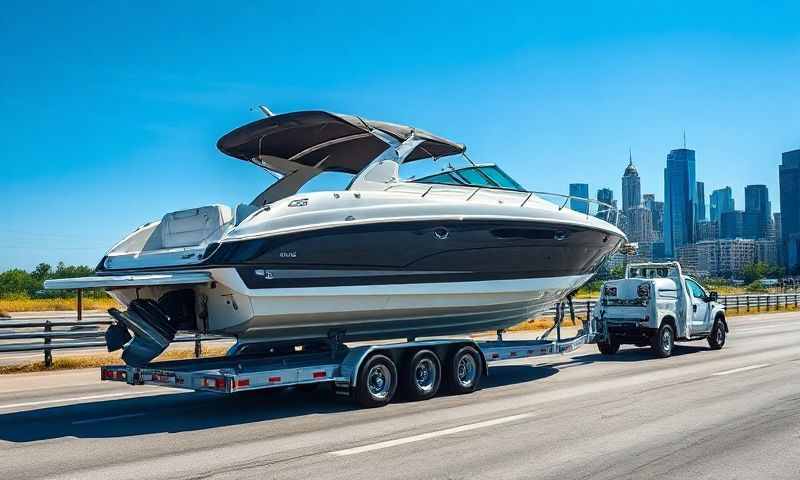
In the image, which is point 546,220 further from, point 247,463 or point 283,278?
point 247,463

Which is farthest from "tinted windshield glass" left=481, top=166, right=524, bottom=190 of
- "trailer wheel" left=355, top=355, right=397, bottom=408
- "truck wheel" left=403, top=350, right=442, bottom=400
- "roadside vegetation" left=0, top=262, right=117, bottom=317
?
"roadside vegetation" left=0, top=262, right=117, bottom=317

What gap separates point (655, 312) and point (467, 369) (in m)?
6.50

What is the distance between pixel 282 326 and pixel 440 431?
294 cm

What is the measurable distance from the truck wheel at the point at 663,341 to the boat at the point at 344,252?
3.57m

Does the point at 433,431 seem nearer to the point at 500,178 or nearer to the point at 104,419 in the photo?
the point at 104,419

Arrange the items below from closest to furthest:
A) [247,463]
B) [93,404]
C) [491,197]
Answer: [247,463], [93,404], [491,197]

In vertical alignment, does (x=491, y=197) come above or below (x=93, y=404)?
above

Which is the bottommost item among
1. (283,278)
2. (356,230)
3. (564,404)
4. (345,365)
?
(564,404)

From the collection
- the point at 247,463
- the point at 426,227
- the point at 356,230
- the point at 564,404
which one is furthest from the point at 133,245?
the point at 564,404

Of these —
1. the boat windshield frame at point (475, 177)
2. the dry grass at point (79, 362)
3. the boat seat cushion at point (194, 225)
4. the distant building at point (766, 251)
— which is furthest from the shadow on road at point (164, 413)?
the distant building at point (766, 251)

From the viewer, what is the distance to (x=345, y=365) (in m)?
9.82

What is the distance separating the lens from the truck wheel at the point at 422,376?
34.3 ft

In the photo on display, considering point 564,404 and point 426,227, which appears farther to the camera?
point 426,227

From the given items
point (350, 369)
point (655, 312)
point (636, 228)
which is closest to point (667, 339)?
point (655, 312)
